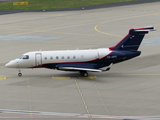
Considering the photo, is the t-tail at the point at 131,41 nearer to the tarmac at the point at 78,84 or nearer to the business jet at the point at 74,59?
the business jet at the point at 74,59

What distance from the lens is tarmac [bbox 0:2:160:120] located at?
99.1ft

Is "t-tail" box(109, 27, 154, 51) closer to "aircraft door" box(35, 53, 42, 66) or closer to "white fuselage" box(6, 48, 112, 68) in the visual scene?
"white fuselage" box(6, 48, 112, 68)

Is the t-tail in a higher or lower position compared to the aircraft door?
higher

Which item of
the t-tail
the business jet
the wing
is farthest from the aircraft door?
the t-tail

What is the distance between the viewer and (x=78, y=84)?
38.3 meters

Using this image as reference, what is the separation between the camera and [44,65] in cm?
4088

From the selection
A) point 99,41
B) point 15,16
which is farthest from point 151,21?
point 15,16

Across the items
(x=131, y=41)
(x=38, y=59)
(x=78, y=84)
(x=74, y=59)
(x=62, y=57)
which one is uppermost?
(x=131, y=41)

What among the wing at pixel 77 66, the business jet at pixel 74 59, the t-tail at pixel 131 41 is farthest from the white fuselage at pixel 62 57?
the t-tail at pixel 131 41

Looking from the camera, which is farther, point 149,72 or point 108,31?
point 108,31

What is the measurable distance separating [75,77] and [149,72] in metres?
7.99

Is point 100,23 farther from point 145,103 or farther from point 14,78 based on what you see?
point 145,103

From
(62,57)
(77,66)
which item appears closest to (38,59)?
(62,57)

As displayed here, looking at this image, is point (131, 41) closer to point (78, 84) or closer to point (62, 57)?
point (62, 57)
